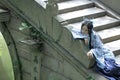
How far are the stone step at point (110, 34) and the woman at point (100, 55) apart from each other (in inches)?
29.7

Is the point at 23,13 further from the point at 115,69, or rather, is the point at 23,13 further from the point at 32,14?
the point at 115,69

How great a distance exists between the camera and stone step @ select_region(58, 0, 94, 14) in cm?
736

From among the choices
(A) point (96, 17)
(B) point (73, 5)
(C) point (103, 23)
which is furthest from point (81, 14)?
(C) point (103, 23)

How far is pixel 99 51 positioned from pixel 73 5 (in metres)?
2.13

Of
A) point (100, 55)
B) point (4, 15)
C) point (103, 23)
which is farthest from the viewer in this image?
point (4, 15)

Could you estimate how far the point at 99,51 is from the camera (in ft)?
19.2

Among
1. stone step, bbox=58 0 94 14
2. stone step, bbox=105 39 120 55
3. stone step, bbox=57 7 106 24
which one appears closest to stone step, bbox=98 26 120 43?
stone step, bbox=105 39 120 55

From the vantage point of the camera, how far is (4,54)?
656 mm

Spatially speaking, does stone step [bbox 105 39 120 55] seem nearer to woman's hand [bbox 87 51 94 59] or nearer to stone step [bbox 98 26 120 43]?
stone step [bbox 98 26 120 43]

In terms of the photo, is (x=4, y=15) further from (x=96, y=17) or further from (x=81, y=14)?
(x=96, y=17)

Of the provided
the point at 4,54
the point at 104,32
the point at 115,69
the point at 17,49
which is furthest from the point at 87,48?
the point at 4,54

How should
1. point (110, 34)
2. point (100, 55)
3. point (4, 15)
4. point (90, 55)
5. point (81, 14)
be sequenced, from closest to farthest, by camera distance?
point (90, 55) < point (100, 55) < point (110, 34) < point (81, 14) < point (4, 15)

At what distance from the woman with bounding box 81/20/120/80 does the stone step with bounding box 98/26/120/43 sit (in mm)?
755

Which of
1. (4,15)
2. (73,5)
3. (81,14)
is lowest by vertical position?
(4,15)
